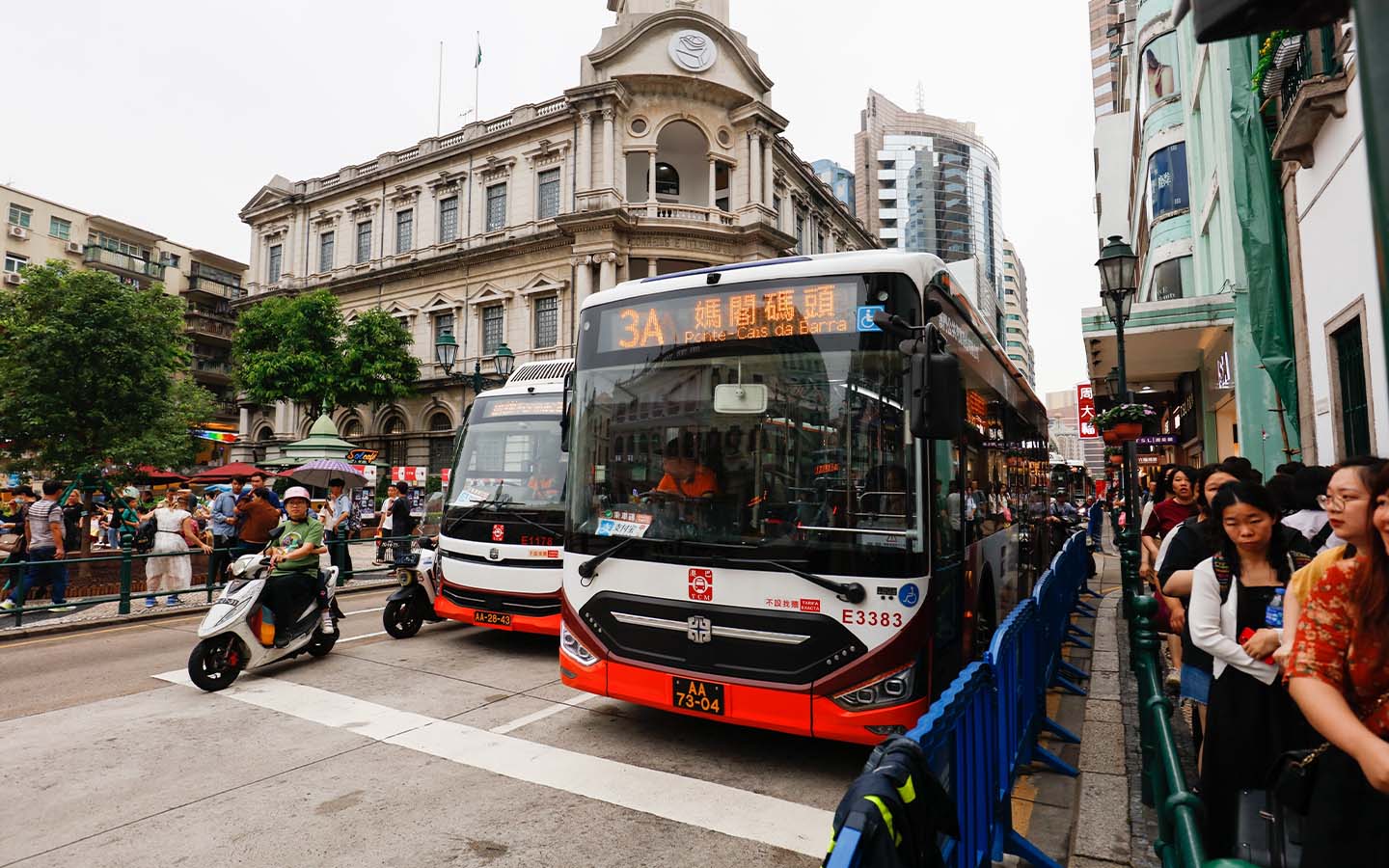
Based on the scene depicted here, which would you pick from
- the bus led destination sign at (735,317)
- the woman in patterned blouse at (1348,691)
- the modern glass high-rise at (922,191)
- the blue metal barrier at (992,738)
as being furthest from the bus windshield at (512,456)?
the modern glass high-rise at (922,191)

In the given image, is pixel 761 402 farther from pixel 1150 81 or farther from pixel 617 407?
pixel 1150 81

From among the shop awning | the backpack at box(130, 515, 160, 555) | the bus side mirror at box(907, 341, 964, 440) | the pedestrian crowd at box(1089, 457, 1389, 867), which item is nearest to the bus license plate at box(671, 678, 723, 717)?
the bus side mirror at box(907, 341, 964, 440)

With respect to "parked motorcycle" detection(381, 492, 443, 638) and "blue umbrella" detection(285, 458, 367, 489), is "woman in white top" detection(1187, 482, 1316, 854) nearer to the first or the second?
"parked motorcycle" detection(381, 492, 443, 638)

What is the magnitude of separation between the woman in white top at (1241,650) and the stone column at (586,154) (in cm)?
3308

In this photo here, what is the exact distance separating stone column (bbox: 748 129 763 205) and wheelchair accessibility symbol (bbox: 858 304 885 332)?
31.0 meters

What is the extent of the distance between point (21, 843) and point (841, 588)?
4.39 meters

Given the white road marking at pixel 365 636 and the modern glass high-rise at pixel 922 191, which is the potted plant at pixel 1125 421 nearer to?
the white road marking at pixel 365 636

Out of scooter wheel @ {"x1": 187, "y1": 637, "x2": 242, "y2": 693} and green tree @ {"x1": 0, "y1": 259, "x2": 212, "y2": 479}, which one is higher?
green tree @ {"x1": 0, "y1": 259, "x2": 212, "y2": 479}

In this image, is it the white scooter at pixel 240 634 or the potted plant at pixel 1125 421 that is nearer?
the white scooter at pixel 240 634

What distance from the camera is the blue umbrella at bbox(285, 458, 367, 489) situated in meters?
18.8

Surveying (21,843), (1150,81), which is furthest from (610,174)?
(21,843)

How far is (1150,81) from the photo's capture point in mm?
21984

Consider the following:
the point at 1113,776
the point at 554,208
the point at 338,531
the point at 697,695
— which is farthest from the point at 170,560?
the point at 554,208

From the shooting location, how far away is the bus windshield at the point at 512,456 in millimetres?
8328
